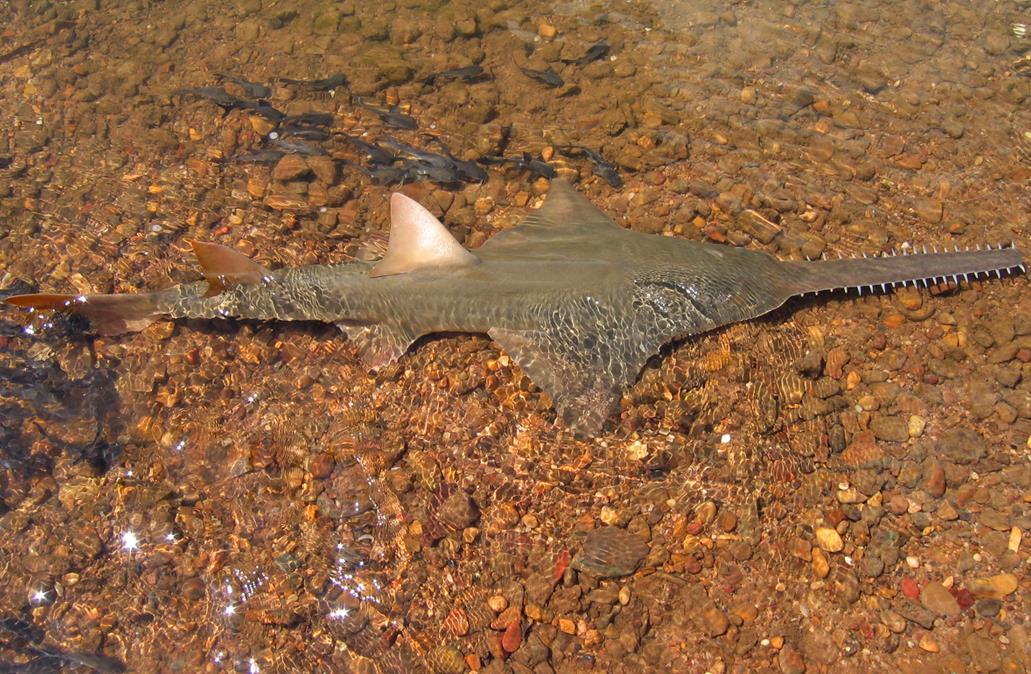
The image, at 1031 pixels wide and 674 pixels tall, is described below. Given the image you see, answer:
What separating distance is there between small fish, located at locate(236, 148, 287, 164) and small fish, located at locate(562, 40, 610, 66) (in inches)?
149

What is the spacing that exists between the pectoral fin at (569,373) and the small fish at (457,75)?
4.22m

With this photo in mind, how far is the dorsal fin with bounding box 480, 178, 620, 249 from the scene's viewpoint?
646cm

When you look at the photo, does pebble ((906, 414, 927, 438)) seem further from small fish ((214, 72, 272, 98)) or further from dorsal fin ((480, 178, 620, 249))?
small fish ((214, 72, 272, 98))

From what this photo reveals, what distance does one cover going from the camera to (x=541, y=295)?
5770mm

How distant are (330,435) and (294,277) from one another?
1.46m

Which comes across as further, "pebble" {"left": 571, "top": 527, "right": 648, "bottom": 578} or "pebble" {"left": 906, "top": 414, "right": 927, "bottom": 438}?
"pebble" {"left": 906, "top": 414, "right": 927, "bottom": 438}

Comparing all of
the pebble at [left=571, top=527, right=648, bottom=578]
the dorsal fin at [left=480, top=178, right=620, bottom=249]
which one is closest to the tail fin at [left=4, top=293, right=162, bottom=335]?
the dorsal fin at [left=480, top=178, right=620, bottom=249]

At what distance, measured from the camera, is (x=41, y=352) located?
19.8ft

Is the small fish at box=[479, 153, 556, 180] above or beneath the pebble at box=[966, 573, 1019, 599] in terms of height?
above

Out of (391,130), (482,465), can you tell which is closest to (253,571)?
(482,465)

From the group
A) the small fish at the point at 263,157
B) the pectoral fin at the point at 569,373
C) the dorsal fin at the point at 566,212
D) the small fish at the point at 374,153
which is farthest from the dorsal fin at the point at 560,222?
the small fish at the point at 263,157

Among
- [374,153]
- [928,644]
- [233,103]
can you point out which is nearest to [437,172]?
[374,153]

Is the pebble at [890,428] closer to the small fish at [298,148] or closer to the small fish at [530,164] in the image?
the small fish at [530,164]

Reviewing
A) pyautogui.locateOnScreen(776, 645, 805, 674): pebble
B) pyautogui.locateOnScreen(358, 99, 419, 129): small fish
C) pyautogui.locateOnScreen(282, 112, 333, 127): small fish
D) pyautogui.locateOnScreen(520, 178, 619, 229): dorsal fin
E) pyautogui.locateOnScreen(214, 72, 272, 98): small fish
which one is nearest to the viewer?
pyautogui.locateOnScreen(776, 645, 805, 674): pebble
